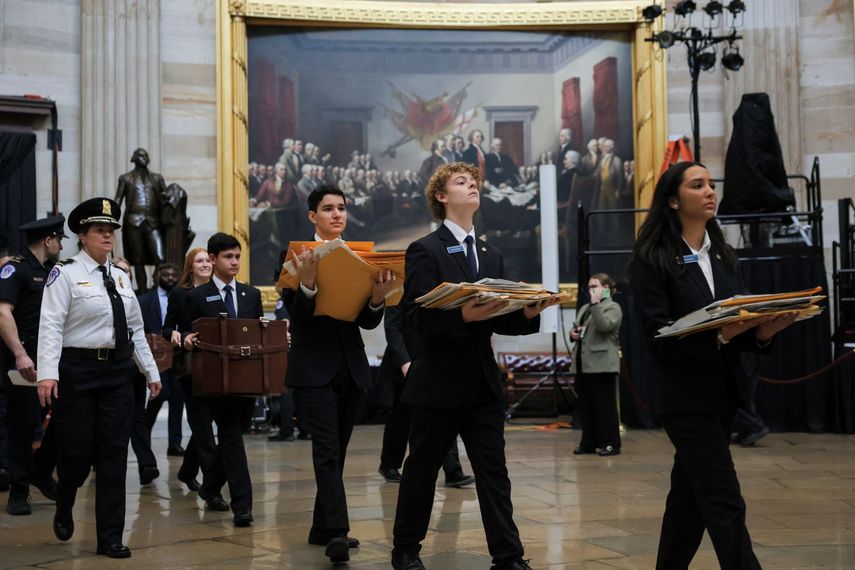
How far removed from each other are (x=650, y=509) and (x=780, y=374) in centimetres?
575

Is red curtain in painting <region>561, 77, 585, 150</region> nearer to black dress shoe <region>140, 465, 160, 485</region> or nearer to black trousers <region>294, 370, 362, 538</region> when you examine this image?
black dress shoe <region>140, 465, 160, 485</region>

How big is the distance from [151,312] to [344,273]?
501cm

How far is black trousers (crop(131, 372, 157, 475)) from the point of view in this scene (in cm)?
895

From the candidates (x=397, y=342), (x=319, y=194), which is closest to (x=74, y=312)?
(x=319, y=194)

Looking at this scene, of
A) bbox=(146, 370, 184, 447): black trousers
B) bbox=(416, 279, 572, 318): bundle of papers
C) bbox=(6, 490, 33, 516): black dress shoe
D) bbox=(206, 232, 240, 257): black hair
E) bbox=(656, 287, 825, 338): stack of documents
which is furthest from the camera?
bbox=(146, 370, 184, 447): black trousers

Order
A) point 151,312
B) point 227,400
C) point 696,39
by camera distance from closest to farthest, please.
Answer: point 227,400 → point 151,312 → point 696,39

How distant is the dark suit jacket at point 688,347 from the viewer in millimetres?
4191

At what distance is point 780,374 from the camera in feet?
40.4

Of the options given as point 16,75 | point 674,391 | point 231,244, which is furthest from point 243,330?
point 16,75

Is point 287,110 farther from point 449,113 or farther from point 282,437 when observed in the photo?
point 282,437

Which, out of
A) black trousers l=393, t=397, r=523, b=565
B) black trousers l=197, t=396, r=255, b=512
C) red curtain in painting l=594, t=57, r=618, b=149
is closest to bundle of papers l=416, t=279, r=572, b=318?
black trousers l=393, t=397, r=523, b=565

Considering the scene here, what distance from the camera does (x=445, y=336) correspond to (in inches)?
191

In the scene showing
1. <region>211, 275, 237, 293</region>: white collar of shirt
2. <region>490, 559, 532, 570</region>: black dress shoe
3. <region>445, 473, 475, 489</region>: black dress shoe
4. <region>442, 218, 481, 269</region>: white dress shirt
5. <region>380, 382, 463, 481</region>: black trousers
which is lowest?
<region>445, 473, 475, 489</region>: black dress shoe

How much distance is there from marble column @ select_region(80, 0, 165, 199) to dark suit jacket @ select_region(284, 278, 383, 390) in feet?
30.4
